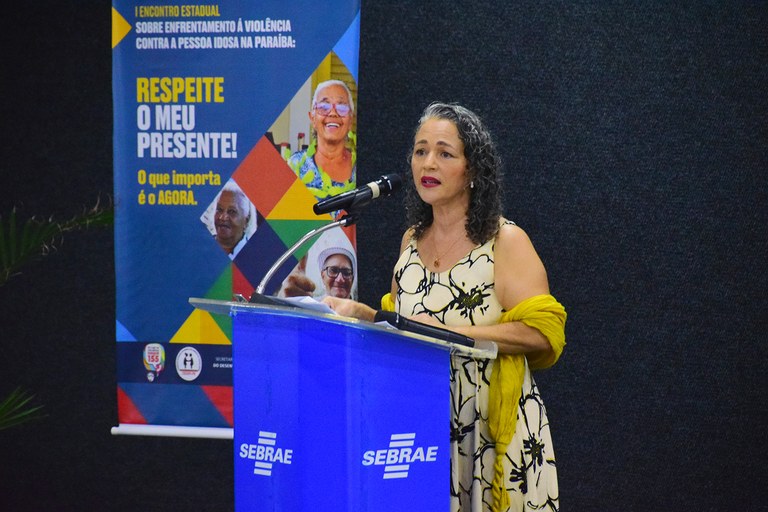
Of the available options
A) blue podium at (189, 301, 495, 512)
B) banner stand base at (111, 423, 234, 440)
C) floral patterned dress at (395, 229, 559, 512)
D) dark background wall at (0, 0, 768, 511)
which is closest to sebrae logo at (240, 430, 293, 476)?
blue podium at (189, 301, 495, 512)

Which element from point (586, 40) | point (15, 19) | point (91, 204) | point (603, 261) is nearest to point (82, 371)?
point (91, 204)

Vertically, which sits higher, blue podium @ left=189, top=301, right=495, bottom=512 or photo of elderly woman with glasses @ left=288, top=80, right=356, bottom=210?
photo of elderly woman with glasses @ left=288, top=80, right=356, bottom=210

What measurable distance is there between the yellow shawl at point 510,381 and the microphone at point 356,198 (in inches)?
18.1

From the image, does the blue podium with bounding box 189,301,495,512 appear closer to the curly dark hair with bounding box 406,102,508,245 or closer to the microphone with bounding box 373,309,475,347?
the microphone with bounding box 373,309,475,347

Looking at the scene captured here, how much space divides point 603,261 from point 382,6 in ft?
4.75

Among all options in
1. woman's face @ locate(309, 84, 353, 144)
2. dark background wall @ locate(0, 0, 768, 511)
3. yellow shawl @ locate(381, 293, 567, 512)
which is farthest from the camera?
dark background wall @ locate(0, 0, 768, 511)

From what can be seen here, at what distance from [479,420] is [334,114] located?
4.80 feet

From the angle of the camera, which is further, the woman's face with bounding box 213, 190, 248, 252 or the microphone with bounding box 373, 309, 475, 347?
the woman's face with bounding box 213, 190, 248, 252

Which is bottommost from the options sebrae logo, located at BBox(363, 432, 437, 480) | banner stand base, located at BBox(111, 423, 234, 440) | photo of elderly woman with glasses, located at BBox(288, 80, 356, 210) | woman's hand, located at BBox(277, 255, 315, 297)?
banner stand base, located at BBox(111, 423, 234, 440)

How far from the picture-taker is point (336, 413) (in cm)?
163

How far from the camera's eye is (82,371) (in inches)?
158

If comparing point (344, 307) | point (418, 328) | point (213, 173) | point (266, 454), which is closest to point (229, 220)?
point (213, 173)

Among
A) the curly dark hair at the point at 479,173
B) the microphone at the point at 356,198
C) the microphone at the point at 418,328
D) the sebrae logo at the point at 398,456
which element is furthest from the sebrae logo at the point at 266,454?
the curly dark hair at the point at 479,173

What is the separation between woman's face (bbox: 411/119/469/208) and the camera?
2301 mm
